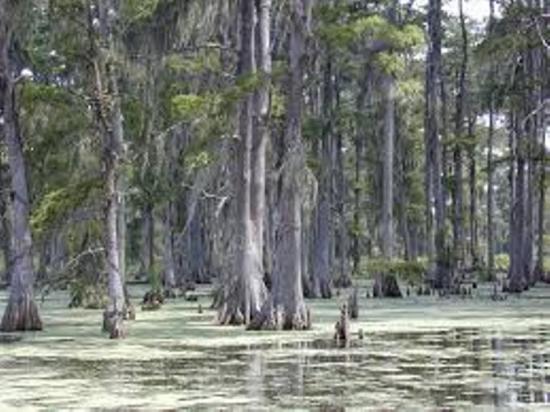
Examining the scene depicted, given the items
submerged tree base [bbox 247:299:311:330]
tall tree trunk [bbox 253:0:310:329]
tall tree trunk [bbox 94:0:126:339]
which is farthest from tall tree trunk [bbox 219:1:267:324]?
tall tree trunk [bbox 94:0:126:339]

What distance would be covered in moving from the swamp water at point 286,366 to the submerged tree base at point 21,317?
0.31m

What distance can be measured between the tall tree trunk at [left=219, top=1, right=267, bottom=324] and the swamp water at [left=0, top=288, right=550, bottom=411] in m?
0.57

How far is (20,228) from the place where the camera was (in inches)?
683

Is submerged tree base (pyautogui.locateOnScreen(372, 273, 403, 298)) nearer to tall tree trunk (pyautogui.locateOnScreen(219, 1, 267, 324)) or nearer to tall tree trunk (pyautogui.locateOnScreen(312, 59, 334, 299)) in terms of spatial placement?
tall tree trunk (pyautogui.locateOnScreen(312, 59, 334, 299))

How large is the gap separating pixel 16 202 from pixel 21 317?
199 centimetres

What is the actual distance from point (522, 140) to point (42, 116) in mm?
14298

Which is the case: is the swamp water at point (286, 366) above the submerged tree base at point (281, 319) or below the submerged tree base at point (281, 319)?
below

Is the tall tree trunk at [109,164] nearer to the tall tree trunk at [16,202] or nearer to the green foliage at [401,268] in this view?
the tall tree trunk at [16,202]

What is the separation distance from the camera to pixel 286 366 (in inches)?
424

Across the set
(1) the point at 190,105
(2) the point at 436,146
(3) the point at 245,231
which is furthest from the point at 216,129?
(2) the point at 436,146

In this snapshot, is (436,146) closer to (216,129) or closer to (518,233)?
(518,233)

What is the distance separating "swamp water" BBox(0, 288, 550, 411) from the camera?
27.5ft

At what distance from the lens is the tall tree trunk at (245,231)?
1716cm

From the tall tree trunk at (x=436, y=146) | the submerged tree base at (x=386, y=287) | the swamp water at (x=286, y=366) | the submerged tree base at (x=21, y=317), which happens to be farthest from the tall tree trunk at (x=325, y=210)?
the submerged tree base at (x=21, y=317)
